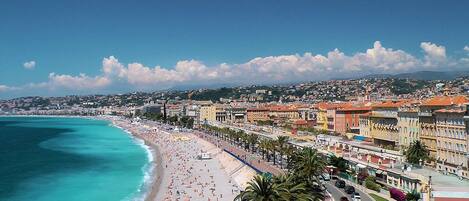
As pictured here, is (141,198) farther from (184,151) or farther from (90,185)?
(184,151)

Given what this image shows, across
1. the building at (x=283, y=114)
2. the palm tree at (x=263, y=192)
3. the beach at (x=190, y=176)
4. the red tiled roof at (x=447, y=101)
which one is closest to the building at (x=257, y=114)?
the building at (x=283, y=114)

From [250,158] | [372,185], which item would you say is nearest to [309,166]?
[372,185]

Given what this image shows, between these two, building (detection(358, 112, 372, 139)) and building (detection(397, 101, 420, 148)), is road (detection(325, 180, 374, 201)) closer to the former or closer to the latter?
building (detection(397, 101, 420, 148))

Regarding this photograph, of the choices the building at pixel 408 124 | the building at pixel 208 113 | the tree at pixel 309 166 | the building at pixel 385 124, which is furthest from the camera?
the building at pixel 208 113

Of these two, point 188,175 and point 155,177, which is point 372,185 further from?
point 155,177

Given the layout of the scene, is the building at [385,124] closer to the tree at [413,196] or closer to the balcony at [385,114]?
the balcony at [385,114]

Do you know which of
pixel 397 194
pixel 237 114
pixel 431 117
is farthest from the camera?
pixel 237 114

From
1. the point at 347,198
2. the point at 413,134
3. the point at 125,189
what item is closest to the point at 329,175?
the point at 347,198
